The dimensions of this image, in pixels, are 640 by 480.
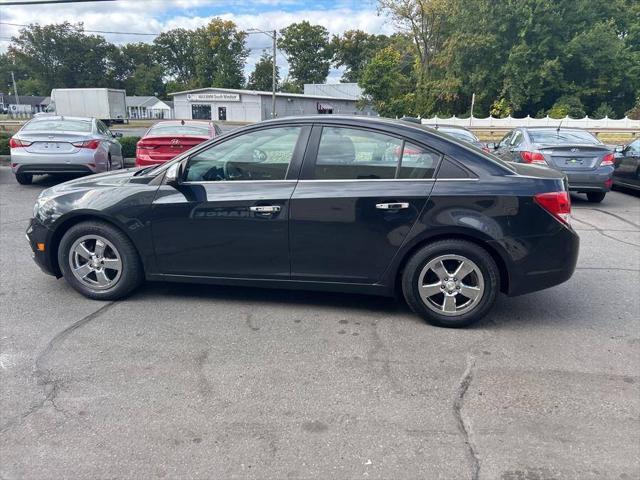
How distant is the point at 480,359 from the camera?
352cm

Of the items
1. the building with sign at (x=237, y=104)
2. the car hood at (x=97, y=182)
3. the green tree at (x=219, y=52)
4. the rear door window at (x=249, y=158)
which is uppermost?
the green tree at (x=219, y=52)

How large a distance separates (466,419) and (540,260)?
1.64m

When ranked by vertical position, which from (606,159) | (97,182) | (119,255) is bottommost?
(119,255)

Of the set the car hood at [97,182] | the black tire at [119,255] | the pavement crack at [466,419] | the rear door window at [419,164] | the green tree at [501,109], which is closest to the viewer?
the pavement crack at [466,419]

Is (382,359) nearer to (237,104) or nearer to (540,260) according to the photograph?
(540,260)

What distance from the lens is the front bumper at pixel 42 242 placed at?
4.46 metres

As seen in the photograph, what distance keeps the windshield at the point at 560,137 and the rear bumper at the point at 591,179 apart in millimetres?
742

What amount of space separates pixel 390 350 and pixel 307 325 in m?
0.75

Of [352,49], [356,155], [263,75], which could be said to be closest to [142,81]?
[263,75]

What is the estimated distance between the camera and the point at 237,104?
5384 centimetres

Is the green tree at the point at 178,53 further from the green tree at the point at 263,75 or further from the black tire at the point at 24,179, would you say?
the black tire at the point at 24,179

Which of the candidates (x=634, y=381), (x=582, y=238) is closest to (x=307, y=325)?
(x=634, y=381)

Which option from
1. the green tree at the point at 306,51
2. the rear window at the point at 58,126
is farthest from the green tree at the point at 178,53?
the rear window at the point at 58,126

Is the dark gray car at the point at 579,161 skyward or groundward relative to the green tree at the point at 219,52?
→ groundward
